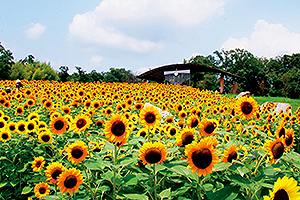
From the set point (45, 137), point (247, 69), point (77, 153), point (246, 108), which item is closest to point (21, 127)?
point (45, 137)

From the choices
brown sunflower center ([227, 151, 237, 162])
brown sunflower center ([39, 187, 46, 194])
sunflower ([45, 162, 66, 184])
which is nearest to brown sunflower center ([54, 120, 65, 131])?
sunflower ([45, 162, 66, 184])

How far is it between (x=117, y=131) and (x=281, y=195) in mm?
1172

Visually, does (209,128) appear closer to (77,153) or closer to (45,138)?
(77,153)

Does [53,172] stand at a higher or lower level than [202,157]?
lower

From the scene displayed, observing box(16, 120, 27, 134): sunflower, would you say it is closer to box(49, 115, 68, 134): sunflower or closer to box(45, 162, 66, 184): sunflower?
box(49, 115, 68, 134): sunflower

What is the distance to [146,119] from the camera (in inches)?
87.3

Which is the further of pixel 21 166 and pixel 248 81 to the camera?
pixel 248 81

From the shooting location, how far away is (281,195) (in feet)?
3.43

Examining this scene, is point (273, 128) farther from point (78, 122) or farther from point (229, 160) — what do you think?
point (78, 122)

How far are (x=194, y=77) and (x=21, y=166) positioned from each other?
52.6 m

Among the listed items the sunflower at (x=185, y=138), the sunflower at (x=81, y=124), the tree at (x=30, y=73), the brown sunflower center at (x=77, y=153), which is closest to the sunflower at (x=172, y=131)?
the sunflower at (x=185, y=138)

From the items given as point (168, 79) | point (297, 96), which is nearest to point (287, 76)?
point (297, 96)

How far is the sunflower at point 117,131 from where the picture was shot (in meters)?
1.71

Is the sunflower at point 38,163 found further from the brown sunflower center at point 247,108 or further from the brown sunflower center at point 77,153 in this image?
the brown sunflower center at point 247,108
